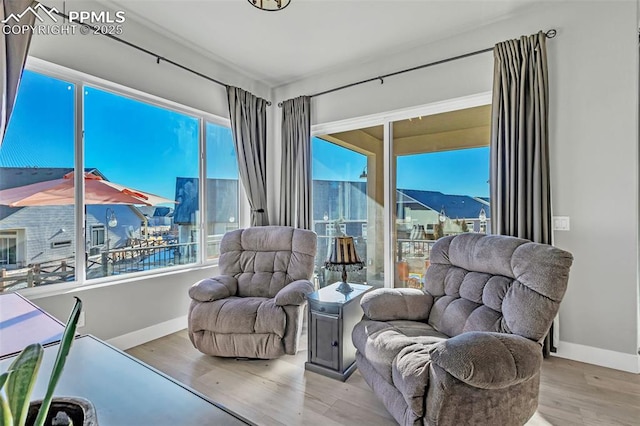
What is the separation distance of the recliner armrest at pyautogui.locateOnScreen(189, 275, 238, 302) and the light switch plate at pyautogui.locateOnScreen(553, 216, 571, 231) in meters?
2.82

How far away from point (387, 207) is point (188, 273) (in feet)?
7.34

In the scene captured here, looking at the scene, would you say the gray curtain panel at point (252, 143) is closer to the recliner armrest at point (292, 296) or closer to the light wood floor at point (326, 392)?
the recliner armrest at point (292, 296)

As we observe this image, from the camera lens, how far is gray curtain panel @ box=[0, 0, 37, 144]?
199 cm

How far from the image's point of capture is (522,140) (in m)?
2.59

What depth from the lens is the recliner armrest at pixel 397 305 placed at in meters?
2.12

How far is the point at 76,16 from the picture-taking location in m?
2.43

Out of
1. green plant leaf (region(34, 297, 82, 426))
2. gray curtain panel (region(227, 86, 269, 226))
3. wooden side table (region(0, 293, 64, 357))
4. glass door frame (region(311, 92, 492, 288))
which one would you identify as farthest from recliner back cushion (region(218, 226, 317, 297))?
green plant leaf (region(34, 297, 82, 426))

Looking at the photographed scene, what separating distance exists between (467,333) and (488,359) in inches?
5.7

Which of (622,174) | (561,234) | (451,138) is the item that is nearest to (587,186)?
(622,174)

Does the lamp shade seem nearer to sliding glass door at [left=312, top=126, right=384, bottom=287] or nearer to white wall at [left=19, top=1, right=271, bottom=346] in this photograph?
sliding glass door at [left=312, top=126, right=384, bottom=287]

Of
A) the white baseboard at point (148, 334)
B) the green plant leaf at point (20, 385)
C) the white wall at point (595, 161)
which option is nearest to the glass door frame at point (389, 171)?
the white wall at point (595, 161)

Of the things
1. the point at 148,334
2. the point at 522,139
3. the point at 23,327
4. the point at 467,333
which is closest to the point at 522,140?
the point at 522,139

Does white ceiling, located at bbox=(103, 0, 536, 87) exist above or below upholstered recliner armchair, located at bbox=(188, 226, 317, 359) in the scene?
above

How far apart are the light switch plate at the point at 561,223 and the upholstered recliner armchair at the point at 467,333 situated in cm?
96
